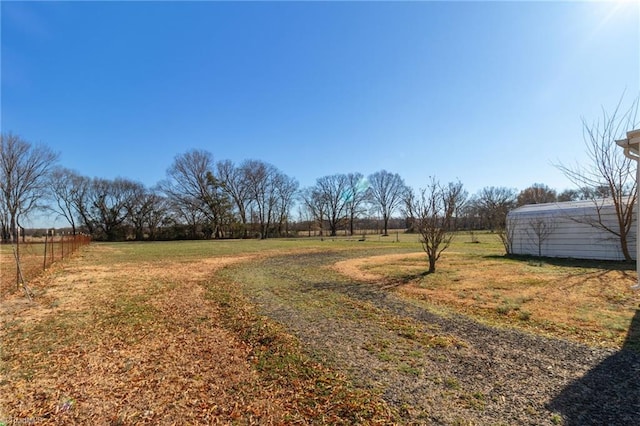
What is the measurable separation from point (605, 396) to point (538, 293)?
4656 mm

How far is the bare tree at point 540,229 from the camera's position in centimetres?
1334

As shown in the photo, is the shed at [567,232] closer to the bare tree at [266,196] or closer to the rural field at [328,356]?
the rural field at [328,356]

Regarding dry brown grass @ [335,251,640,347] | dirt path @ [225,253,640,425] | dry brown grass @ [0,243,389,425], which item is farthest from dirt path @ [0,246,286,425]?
dry brown grass @ [335,251,640,347]

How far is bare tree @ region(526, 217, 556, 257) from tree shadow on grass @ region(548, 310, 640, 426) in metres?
11.9

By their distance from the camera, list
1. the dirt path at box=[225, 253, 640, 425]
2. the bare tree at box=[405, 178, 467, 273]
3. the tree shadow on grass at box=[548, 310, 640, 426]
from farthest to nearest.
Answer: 1. the bare tree at box=[405, 178, 467, 273]
2. the dirt path at box=[225, 253, 640, 425]
3. the tree shadow on grass at box=[548, 310, 640, 426]

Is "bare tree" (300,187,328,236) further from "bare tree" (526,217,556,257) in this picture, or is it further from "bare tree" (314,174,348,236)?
"bare tree" (526,217,556,257)

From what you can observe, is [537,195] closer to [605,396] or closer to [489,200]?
[489,200]

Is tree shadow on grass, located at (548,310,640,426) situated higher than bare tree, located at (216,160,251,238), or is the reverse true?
bare tree, located at (216,160,251,238)

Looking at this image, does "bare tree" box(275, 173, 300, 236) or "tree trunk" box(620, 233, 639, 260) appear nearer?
"tree trunk" box(620, 233, 639, 260)

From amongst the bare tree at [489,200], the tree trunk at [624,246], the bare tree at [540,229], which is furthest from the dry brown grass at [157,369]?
the bare tree at [489,200]

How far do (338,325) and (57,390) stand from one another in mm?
3514

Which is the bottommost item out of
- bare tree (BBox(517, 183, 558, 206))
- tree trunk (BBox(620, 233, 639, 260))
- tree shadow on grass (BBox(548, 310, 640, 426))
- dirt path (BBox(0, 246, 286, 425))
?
dirt path (BBox(0, 246, 286, 425))

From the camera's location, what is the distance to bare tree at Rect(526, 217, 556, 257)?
1334 centimetres

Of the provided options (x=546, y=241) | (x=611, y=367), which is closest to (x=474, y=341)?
(x=611, y=367)
